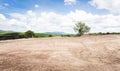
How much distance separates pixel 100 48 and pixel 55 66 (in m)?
8.53

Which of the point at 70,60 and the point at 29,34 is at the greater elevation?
the point at 29,34

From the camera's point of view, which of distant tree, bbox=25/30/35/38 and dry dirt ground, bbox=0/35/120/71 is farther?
distant tree, bbox=25/30/35/38

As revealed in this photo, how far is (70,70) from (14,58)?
6788 millimetres

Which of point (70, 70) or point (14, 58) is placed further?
point (14, 58)

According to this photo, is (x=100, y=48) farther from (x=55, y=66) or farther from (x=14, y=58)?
A: (x=14, y=58)

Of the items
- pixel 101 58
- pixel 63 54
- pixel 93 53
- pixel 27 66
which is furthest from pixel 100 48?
pixel 27 66

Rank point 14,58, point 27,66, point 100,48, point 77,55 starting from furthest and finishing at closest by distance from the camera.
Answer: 1. point 100,48
2. point 77,55
3. point 14,58
4. point 27,66

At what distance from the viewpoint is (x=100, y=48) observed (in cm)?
2225

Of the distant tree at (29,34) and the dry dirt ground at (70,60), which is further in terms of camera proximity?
the distant tree at (29,34)

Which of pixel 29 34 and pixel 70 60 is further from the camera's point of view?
pixel 29 34

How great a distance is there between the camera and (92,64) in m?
16.6

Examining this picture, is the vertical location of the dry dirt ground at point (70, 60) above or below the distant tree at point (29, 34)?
below

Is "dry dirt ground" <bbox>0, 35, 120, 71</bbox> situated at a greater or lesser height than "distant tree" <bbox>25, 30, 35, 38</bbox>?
lesser

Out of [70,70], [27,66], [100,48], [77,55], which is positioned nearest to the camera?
[70,70]
